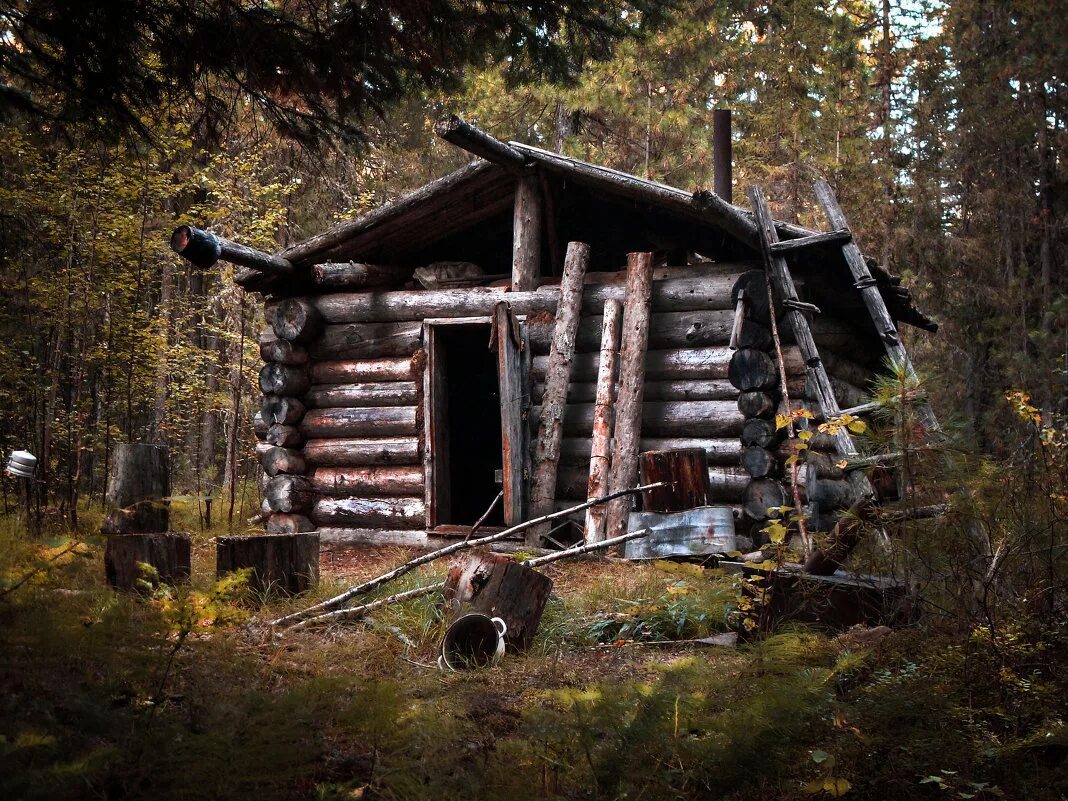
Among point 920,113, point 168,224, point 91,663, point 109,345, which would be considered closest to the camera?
point 91,663

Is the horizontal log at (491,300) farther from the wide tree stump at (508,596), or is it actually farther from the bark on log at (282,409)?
the wide tree stump at (508,596)

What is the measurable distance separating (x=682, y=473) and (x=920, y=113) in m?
15.2

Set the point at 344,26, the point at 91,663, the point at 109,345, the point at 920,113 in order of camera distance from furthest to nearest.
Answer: the point at 920,113, the point at 109,345, the point at 344,26, the point at 91,663

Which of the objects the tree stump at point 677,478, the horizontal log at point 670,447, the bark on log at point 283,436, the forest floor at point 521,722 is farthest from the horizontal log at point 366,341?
the forest floor at point 521,722

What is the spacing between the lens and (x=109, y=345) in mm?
10805

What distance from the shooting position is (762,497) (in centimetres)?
898

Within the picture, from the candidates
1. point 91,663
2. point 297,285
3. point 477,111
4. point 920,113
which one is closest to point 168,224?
point 297,285

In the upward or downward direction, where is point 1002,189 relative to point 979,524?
upward

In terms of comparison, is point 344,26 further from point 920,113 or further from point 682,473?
point 920,113

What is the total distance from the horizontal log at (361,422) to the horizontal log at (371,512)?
0.76m

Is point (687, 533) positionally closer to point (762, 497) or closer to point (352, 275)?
point (762, 497)

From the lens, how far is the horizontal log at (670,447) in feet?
31.0

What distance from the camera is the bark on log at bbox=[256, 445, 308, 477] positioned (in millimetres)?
11320

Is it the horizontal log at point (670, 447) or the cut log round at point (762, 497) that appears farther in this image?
the horizontal log at point (670, 447)
